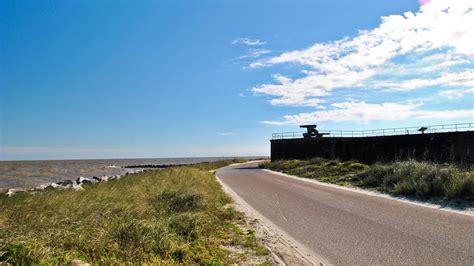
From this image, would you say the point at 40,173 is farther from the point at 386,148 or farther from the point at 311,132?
the point at 386,148

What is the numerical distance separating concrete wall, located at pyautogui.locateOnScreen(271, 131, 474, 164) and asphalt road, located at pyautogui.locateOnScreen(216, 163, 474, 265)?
1368 cm

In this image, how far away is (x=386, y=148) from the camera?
116 feet

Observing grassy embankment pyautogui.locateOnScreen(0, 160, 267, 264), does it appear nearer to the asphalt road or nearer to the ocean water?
the asphalt road

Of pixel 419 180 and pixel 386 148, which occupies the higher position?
pixel 386 148

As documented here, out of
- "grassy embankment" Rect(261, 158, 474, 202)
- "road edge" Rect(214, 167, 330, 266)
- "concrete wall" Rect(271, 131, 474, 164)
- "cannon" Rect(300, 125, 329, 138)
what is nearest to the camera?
"road edge" Rect(214, 167, 330, 266)

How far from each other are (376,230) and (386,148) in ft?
98.7

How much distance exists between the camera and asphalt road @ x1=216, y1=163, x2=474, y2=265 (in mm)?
5859

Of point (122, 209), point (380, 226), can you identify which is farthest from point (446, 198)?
point (122, 209)

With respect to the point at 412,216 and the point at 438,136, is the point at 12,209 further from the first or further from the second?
the point at 438,136

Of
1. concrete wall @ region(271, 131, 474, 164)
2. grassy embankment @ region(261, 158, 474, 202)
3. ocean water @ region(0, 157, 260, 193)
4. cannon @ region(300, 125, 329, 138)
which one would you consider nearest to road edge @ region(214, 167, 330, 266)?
grassy embankment @ region(261, 158, 474, 202)

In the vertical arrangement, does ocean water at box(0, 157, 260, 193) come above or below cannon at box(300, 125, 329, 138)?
below

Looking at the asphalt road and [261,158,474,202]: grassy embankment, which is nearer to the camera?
the asphalt road

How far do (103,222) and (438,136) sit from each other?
31.6m

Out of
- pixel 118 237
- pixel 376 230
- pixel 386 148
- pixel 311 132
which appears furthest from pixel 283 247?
pixel 311 132
